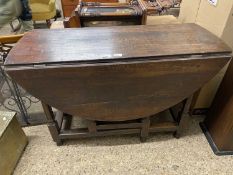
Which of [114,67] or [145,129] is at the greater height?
[114,67]

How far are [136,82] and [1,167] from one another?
101cm

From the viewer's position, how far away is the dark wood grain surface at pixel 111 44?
1091 millimetres

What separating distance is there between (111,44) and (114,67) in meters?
0.19

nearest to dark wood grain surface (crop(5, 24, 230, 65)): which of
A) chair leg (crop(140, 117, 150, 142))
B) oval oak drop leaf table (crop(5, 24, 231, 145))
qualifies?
oval oak drop leaf table (crop(5, 24, 231, 145))

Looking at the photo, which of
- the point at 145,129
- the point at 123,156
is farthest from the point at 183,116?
the point at 123,156

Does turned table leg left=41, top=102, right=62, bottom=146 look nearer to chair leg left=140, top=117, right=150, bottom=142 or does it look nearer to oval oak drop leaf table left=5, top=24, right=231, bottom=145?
oval oak drop leaf table left=5, top=24, right=231, bottom=145

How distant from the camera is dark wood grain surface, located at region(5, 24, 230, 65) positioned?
109 centimetres

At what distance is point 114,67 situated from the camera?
1082 millimetres

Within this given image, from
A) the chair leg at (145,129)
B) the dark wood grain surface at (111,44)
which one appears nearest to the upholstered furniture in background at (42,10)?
the dark wood grain surface at (111,44)

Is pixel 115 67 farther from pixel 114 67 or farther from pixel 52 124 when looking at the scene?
pixel 52 124

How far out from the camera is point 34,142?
63.8 inches

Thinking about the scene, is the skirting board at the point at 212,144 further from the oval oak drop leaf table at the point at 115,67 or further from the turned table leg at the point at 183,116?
the oval oak drop leaf table at the point at 115,67

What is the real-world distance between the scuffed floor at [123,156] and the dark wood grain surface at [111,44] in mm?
804

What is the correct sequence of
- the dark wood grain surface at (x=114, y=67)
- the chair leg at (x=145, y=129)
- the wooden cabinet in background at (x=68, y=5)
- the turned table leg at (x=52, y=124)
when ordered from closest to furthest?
1. the dark wood grain surface at (x=114, y=67)
2. the turned table leg at (x=52, y=124)
3. the chair leg at (x=145, y=129)
4. the wooden cabinet in background at (x=68, y=5)
